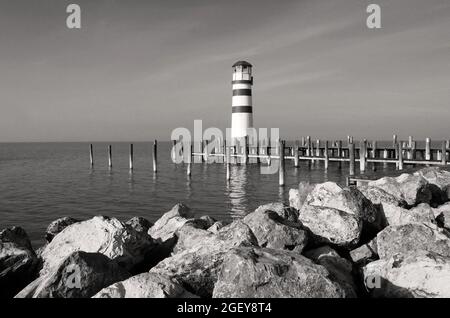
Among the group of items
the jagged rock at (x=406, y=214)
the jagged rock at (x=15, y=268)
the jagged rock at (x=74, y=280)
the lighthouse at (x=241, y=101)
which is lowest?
the jagged rock at (x=15, y=268)

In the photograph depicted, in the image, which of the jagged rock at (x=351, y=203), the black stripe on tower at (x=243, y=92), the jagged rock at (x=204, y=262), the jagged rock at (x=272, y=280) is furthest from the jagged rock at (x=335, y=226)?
the black stripe on tower at (x=243, y=92)

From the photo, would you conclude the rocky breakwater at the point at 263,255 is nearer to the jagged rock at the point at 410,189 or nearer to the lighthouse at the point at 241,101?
the jagged rock at the point at 410,189

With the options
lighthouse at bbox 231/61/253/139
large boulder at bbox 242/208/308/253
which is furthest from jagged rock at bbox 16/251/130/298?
lighthouse at bbox 231/61/253/139

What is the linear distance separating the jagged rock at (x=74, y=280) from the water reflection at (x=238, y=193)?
1042 centimetres

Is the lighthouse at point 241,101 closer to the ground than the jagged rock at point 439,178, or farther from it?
farther from it

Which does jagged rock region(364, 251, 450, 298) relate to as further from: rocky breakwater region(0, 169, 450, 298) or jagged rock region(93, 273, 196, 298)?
jagged rock region(93, 273, 196, 298)

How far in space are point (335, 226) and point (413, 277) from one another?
198cm

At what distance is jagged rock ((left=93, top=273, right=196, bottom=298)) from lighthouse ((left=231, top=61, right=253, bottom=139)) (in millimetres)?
31502

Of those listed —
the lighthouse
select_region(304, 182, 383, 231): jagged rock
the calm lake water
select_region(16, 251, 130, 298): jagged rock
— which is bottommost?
the calm lake water

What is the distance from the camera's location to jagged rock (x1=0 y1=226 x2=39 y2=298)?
561 cm

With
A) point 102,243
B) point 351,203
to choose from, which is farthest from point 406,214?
point 102,243

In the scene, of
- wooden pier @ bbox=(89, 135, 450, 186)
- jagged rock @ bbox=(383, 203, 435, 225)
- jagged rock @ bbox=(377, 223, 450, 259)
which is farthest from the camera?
wooden pier @ bbox=(89, 135, 450, 186)

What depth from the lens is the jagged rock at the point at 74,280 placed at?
14.2 feet

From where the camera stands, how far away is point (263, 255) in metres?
4.09
